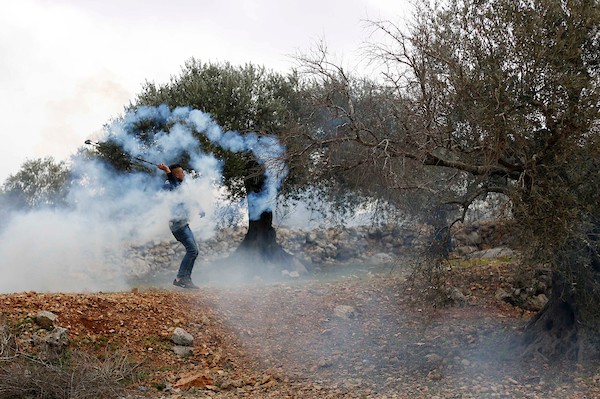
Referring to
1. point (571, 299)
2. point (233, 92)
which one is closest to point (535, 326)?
point (571, 299)

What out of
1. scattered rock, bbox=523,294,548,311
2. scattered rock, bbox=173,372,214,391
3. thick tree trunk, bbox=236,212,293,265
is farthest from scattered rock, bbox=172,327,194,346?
thick tree trunk, bbox=236,212,293,265

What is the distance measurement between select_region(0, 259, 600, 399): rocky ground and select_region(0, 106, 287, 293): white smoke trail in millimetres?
4330

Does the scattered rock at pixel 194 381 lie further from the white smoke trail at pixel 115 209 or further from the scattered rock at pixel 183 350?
the white smoke trail at pixel 115 209

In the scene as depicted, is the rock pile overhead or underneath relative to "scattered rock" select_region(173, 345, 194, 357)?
overhead

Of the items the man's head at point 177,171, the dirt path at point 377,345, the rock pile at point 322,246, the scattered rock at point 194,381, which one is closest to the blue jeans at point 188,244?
the dirt path at point 377,345

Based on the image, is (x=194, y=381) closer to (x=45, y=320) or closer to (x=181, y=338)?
(x=181, y=338)

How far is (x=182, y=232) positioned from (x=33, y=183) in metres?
31.0

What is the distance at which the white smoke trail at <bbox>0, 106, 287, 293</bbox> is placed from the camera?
1669cm

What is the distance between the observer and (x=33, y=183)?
4044 cm

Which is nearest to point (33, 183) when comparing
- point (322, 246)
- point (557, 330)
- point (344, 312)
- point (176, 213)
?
point (322, 246)

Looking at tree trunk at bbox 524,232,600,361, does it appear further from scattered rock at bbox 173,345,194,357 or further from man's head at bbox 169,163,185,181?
man's head at bbox 169,163,185,181

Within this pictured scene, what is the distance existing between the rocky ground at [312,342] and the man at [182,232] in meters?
0.91

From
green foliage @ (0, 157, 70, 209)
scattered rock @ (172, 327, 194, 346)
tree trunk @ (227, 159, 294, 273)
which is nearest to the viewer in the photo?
scattered rock @ (172, 327, 194, 346)

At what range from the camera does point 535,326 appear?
1016cm
